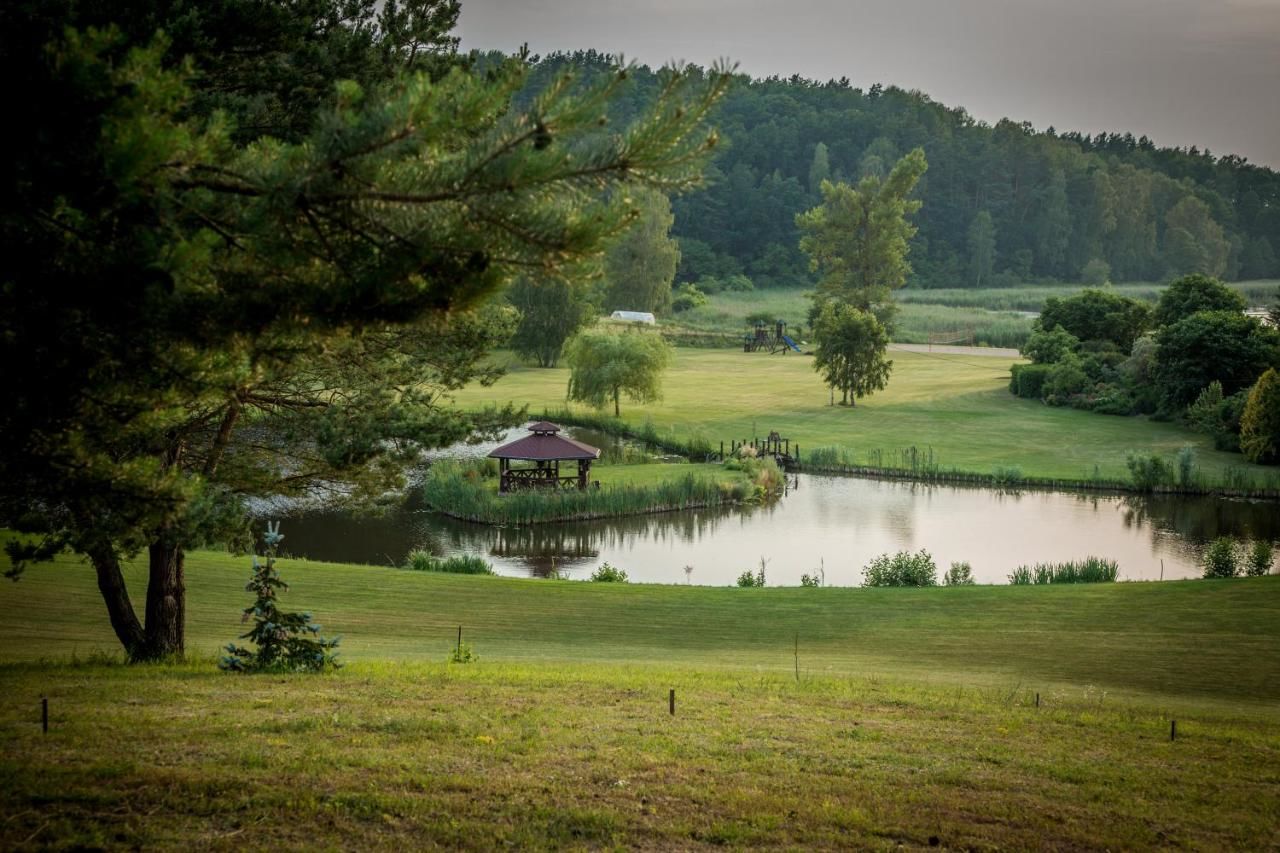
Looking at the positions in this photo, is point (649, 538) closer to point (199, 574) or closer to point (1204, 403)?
point (199, 574)

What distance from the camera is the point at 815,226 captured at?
75750 millimetres

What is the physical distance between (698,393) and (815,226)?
2573 cm

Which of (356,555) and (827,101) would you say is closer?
(356,555)

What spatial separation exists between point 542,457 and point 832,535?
28.3 ft

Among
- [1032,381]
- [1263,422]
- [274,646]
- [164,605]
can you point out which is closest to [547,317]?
[1032,381]

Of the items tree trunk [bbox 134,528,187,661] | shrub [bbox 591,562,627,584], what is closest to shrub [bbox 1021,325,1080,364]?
shrub [bbox 591,562,627,584]

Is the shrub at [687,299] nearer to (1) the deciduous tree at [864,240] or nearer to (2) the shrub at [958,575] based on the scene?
(1) the deciduous tree at [864,240]

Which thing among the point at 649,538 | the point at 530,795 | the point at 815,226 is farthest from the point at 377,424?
the point at 815,226

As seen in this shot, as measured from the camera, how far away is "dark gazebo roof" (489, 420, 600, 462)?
108ft

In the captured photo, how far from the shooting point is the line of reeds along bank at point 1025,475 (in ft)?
114

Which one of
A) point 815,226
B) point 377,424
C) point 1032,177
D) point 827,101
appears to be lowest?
point 377,424

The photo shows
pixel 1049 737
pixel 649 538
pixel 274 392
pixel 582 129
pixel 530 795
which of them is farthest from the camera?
pixel 649 538

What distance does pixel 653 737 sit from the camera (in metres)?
8.98

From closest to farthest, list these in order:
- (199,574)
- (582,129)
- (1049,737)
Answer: (582,129) → (1049,737) → (199,574)
